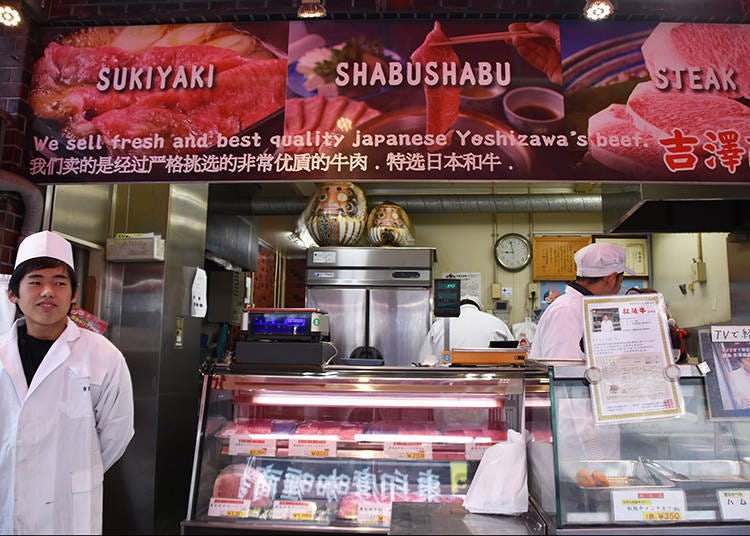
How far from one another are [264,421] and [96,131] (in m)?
1.79

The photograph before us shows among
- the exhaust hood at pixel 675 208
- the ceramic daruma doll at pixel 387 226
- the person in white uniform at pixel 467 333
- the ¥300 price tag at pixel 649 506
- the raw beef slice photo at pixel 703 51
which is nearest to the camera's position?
the ¥300 price tag at pixel 649 506

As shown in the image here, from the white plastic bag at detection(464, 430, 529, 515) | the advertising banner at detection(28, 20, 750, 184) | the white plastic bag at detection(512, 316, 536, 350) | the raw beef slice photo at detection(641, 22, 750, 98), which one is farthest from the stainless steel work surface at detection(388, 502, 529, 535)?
the white plastic bag at detection(512, 316, 536, 350)

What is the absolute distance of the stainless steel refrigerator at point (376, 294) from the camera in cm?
606

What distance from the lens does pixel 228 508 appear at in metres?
2.73

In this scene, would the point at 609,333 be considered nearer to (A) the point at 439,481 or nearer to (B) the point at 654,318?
(B) the point at 654,318

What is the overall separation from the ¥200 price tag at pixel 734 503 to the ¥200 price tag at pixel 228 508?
6.11ft

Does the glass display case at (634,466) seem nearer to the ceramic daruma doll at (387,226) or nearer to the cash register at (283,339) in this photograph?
the cash register at (283,339)

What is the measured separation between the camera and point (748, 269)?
4.39 m

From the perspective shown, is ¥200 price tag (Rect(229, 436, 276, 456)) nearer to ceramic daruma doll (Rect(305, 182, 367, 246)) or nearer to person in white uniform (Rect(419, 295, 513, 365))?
person in white uniform (Rect(419, 295, 513, 365))

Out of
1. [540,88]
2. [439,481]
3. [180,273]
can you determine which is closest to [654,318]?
[439,481]

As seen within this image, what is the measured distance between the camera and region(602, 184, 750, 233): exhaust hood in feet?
11.5

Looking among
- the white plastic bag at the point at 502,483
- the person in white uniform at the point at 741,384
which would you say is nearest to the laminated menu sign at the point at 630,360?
the person in white uniform at the point at 741,384

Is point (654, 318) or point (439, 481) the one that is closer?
point (654, 318)

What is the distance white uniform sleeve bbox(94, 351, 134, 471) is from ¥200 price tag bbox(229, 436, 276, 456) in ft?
1.54
